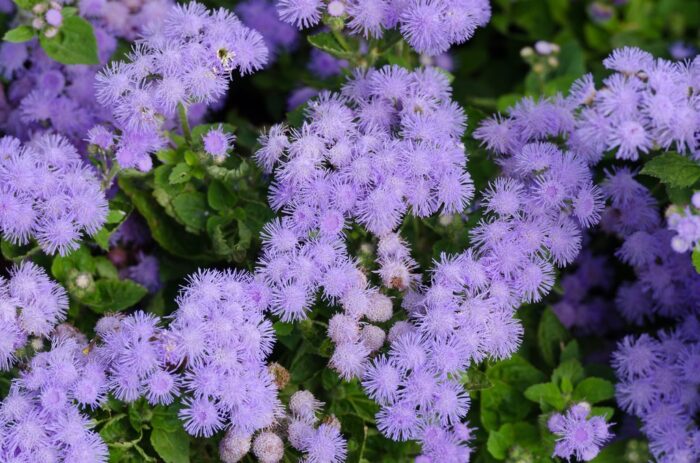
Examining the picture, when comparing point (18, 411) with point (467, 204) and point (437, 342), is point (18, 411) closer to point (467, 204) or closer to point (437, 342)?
point (437, 342)

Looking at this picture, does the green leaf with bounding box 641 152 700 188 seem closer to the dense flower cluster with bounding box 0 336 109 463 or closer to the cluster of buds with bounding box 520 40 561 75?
the cluster of buds with bounding box 520 40 561 75

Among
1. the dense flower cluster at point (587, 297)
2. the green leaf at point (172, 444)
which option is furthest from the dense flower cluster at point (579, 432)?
the green leaf at point (172, 444)

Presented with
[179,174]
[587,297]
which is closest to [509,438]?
[587,297]

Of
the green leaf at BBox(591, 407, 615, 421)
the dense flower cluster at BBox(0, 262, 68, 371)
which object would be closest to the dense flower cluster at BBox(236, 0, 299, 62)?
the dense flower cluster at BBox(0, 262, 68, 371)

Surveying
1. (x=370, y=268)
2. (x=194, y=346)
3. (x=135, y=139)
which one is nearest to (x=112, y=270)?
(x=135, y=139)

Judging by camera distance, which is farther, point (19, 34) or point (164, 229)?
point (164, 229)

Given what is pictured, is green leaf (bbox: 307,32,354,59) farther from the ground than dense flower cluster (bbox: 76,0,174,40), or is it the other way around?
green leaf (bbox: 307,32,354,59)

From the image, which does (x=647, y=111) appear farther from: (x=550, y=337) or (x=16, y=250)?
(x=16, y=250)
